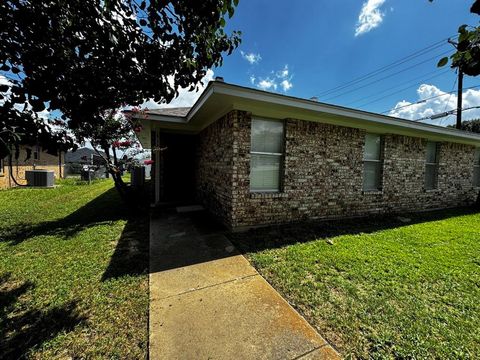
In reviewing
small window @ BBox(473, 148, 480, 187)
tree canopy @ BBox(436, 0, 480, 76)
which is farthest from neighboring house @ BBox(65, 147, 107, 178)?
small window @ BBox(473, 148, 480, 187)

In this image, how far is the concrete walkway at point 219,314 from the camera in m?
1.80

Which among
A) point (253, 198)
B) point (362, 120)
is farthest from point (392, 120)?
point (253, 198)

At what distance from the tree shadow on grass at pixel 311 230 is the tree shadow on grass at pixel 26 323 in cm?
248

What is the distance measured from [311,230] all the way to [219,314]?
3.20m

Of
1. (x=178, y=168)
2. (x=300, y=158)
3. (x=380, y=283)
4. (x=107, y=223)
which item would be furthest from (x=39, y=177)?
(x=380, y=283)

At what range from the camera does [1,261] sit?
131 inches

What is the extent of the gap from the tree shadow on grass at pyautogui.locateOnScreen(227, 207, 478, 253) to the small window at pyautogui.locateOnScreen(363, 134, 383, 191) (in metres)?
0.98

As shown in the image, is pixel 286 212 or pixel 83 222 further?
pixel 83 222

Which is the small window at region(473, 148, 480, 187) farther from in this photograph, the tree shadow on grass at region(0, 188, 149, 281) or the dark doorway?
the tree shadow on grass at region(0, 188, 149, 281)

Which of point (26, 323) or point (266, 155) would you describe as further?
point (266, 155)

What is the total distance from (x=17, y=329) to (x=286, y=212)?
4.55 metres

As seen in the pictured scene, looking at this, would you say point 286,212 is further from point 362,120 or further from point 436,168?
point 436,168

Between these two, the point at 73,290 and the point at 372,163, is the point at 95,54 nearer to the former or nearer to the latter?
the point at 73,290

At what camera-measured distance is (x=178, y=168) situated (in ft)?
27.0
